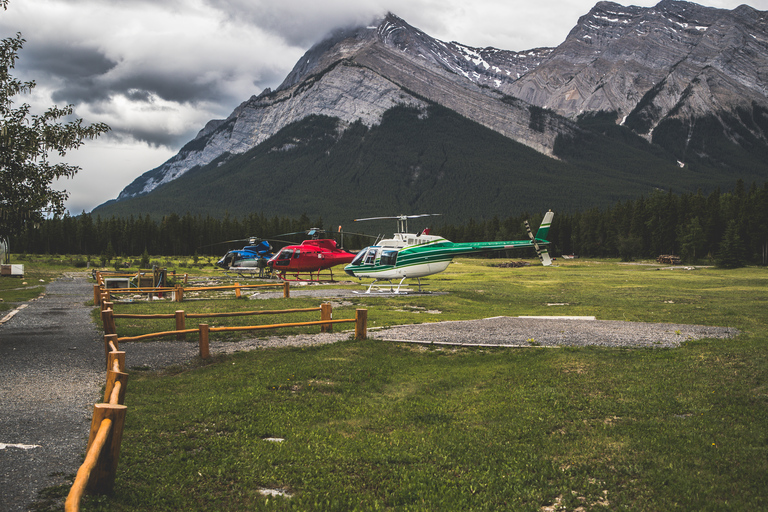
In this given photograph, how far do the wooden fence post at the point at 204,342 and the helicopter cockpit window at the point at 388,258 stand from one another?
18.3 m

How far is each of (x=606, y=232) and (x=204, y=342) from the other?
92.4 meters

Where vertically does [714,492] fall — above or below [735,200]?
below

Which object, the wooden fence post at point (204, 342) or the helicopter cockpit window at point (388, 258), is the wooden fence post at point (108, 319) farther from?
the helicopter cockpit window at point (388, 258)

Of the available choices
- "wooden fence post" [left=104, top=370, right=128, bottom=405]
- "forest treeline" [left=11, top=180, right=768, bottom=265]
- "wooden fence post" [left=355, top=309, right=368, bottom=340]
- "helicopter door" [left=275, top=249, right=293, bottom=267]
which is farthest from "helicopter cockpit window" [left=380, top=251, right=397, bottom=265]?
"forest treeline" [left=11, top=180, right=768, bottom=265]

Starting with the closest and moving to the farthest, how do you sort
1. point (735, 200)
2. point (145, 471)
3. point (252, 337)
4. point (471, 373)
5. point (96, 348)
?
point (145, 471)
point (471, 373)
point (96, 348)
point (252, 337)
point (735, 200)

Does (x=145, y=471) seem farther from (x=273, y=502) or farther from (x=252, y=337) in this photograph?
(x=252, y=337)

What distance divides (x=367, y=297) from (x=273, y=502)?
69.4ft

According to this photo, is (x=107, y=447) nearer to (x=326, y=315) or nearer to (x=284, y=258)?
(x=326, y=315)

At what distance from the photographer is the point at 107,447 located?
4.72m

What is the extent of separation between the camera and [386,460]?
20.6 ft

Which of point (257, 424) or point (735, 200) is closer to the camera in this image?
Answer: point (257, 424)

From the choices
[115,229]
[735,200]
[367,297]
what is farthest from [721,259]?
[115,229]

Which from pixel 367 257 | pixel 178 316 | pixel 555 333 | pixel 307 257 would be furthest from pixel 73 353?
pixel 307 257

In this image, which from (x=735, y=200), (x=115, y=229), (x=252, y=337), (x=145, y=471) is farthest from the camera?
(x=115, y=229)
